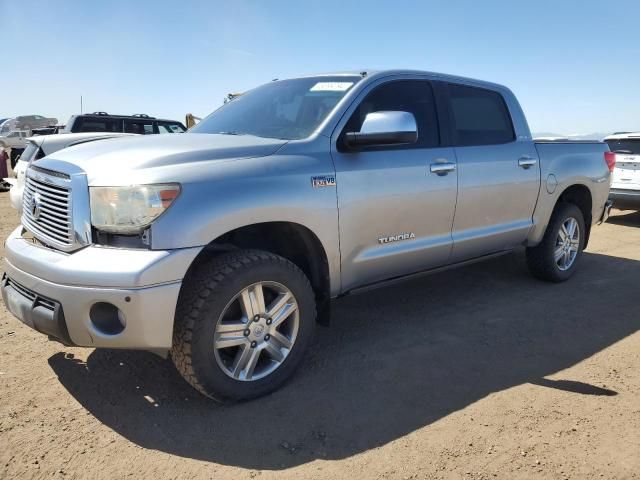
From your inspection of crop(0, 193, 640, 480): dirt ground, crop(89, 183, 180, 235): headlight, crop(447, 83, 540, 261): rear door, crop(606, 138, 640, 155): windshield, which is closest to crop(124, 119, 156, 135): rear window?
crop(0, 193, 640, 480): dirt ground

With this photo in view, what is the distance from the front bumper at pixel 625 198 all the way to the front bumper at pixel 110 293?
8112 mm

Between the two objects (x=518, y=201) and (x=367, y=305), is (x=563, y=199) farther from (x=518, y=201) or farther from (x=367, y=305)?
(x=367, y=305)

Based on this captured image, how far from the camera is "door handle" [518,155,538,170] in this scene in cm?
447

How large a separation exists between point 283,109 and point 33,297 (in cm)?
197

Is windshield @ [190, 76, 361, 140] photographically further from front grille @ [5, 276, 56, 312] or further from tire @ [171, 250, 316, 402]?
front grille @ [5, 276, 56, 312]

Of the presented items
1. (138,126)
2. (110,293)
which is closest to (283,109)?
(110,293)

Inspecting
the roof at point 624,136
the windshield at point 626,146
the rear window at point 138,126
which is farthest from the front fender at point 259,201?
the rear window at point 138,126

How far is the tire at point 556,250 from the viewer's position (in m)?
5.00

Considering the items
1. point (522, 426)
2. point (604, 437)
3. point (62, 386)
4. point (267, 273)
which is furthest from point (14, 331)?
point (604, 437)

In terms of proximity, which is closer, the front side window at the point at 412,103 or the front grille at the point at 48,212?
the front grille at the point at 48,212

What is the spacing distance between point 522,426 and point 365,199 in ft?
5.05

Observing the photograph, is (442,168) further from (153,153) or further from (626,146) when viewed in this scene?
(626,146)

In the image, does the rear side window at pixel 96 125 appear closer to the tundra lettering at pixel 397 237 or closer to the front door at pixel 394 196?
the front door at pixel 394 196

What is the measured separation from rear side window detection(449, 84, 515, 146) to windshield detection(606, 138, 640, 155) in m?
5.14
